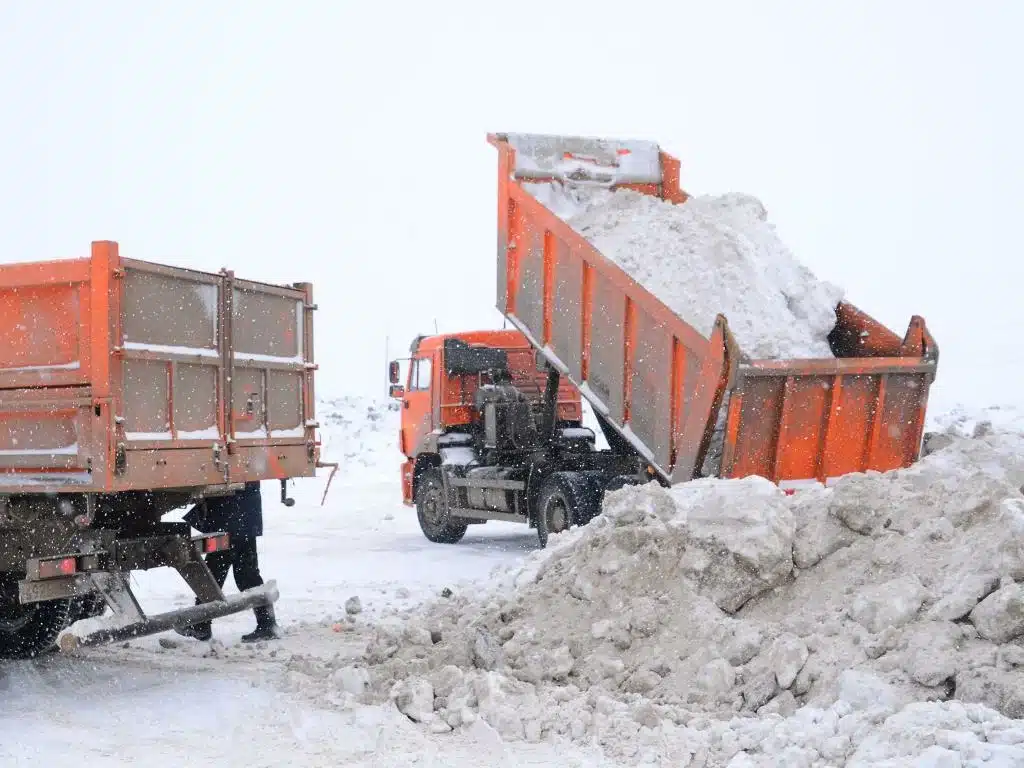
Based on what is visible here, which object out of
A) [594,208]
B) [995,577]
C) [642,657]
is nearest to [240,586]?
[642,657]

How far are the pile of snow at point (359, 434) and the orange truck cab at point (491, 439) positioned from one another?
7.28 meters

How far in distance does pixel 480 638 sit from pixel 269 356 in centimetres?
230

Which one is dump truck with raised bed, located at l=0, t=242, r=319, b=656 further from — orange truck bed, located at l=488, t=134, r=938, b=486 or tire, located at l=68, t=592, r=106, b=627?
orange truck bed, located at l=488, t=134, r=938, b=486

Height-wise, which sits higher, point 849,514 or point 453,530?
point 849,514

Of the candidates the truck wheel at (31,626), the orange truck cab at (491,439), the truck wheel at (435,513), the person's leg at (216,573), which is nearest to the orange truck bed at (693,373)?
the orange truck cab at (491,439)

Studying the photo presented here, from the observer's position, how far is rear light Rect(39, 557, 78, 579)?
236 inches

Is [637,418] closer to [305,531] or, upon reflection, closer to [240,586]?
[240,586]

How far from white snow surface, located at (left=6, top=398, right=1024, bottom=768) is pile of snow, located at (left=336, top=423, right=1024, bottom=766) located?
0.01 m

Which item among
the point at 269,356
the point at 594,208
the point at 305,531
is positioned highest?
the point at 594,208

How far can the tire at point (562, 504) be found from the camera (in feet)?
37.4

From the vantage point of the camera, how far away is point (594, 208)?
12.1 metres

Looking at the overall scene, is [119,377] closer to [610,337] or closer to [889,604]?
[889,604]

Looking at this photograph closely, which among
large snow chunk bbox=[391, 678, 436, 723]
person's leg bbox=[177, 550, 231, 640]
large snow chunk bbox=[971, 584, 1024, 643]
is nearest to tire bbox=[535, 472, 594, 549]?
person's leg bbox=[177, 550, 231, 640]

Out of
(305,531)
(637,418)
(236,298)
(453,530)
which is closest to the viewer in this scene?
(236,298)
